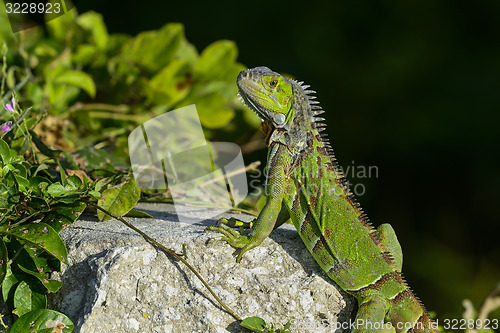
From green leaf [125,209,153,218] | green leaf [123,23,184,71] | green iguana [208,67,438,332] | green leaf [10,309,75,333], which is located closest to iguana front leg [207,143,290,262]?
green iguana [208,67,438,332]

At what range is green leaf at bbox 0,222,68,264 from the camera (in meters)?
2.63

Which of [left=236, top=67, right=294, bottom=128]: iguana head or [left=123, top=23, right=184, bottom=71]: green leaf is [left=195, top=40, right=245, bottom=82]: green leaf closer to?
[left=123, top=23, right=184, bottom=71]: green leaf

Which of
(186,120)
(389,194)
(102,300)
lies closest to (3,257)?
(102,300)

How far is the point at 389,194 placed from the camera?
23.1 feet

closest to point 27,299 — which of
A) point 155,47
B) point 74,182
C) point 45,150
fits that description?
point 74,182

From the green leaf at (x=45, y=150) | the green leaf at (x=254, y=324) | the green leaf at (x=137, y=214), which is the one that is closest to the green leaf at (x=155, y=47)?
the green leaf at (x=45, y=150)

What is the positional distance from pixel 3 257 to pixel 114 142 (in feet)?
6.94

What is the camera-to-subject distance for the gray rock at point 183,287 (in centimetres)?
263

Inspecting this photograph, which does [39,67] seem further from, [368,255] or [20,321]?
[368,255]

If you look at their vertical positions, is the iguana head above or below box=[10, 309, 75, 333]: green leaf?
above

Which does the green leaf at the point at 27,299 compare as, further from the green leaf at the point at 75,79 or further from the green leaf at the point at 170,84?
the green leaf at the point at 170,84

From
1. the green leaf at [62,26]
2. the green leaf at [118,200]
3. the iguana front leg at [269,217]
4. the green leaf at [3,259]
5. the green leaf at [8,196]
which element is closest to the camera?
the green leaf at [3,259]

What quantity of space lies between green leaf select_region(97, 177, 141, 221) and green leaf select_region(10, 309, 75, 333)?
0.68 metres

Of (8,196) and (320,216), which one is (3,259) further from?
(320,216)
